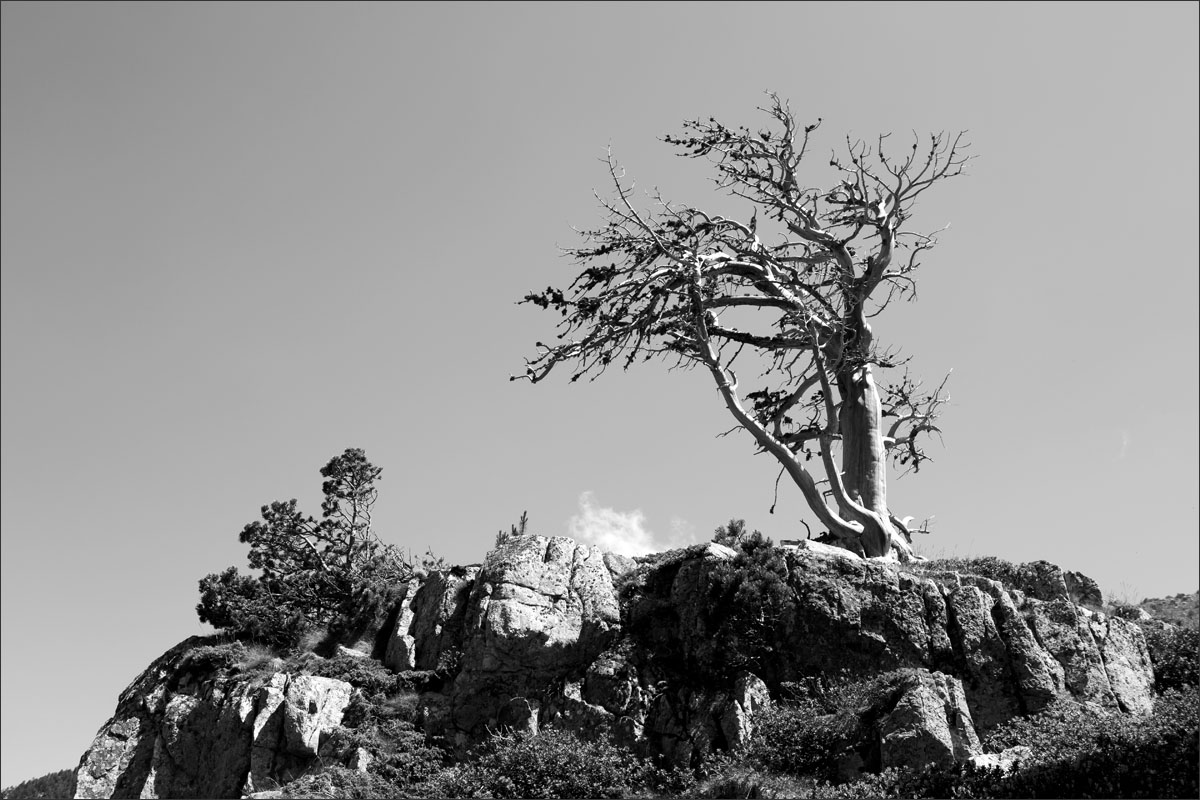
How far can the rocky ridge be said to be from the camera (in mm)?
18219

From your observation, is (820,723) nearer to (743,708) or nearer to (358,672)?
(743,708)

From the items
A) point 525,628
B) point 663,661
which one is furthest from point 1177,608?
point 525,628

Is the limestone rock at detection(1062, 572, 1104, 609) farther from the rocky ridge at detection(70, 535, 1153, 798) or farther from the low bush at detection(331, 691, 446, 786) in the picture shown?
the low bush at detection(331, 691, 446, 786)

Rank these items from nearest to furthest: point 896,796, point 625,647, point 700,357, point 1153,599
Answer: point 896,796
point 625,647
point 700,357
point 1153,599

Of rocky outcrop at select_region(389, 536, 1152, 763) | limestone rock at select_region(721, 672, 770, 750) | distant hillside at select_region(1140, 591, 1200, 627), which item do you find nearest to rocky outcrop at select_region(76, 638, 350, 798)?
rocky outcrop at select_region(389, 536, 1152, 763)

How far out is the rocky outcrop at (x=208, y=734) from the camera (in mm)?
18422

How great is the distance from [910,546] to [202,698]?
15.3 m

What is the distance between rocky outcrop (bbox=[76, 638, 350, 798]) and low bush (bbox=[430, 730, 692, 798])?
9.67ft

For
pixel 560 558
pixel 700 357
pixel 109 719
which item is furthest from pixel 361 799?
pixel 700 357

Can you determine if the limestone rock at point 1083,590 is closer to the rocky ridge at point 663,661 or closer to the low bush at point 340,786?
the rocky ridge at point 663,661

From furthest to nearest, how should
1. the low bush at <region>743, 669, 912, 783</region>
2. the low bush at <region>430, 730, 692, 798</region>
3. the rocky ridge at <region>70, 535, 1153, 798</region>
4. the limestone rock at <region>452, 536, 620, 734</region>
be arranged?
1. the limestone rock at <region>452, 536, 620, 734</region>
2. the rocky ridge at <region>70, 535, 1153, 798</region>
3. the low bush at <region>430, 730, 692, 798</region>
4. the low bush at <region>743, 669, 912, 783</region>

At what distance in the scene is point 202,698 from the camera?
66.5 ft

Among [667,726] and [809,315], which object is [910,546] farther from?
[667,726]

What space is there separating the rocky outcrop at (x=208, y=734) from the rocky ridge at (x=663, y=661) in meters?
0.04
